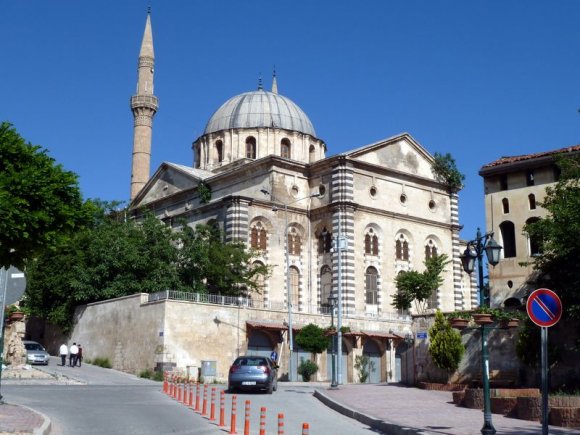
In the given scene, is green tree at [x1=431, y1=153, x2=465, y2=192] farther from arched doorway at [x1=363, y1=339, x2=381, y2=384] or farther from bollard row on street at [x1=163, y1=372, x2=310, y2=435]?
bollard row on street at [x1=163, y1=372, x2=310, y2=435]

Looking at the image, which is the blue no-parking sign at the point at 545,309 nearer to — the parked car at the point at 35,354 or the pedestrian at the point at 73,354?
the parked car at the point at 35,354

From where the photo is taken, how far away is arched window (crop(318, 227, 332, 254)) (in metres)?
46.6

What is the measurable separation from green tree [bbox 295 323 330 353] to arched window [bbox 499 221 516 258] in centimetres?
1143

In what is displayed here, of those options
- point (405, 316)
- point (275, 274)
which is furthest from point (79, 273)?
point (405, 316)

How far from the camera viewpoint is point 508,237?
136 ft

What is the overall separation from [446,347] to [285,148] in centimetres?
3251

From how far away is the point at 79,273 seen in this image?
135 ft

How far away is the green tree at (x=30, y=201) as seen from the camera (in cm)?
1316

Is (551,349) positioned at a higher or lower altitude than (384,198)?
lower

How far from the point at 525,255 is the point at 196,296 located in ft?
56.1

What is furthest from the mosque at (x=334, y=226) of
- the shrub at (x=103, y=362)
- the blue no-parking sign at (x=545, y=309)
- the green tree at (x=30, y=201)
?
Result: the blue no-parking sign at (x=545, y=309)

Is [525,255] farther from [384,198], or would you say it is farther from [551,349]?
[551,349]

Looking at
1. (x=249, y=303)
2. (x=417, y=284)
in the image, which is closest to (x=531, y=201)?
(x=417, y=284)

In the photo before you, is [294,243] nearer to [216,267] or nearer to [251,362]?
[216,267]
